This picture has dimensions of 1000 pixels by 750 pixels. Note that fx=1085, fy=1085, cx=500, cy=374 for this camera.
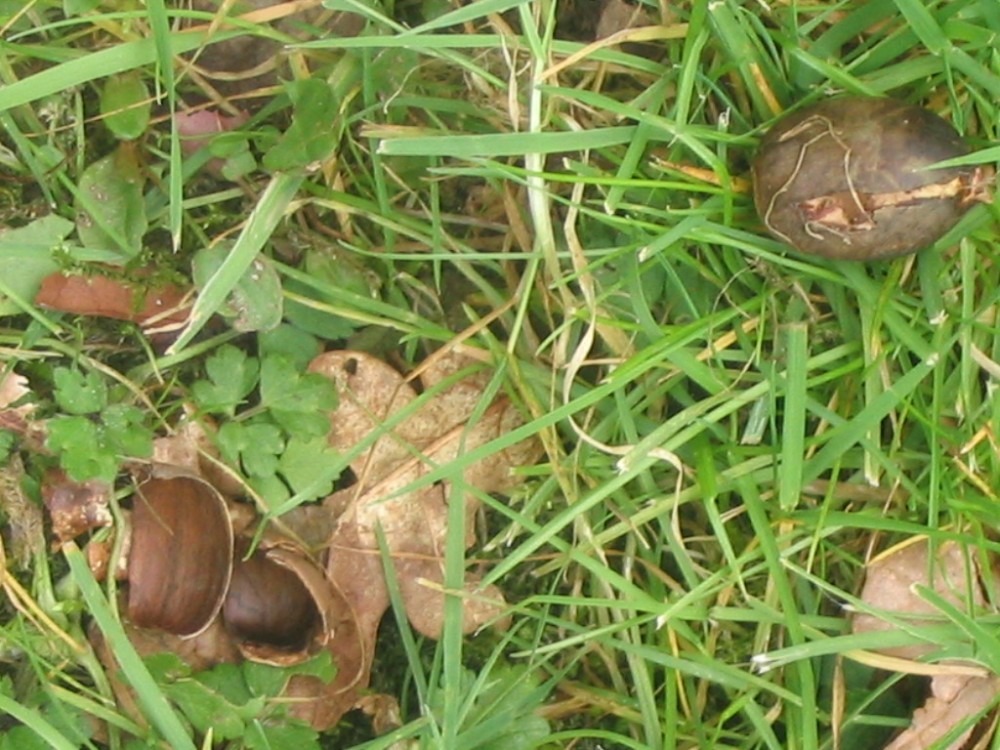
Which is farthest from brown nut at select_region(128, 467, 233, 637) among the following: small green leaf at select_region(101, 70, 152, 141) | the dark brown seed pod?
the dark brown seed pod

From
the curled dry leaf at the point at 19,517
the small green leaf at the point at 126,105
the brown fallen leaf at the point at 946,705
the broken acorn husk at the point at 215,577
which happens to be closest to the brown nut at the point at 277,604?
the broken acorn husk at the point at 215,577

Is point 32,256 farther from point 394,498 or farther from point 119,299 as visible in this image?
point 394,498

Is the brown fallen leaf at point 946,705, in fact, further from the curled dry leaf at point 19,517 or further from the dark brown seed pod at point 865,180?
the curled dry leaf at point 19,517

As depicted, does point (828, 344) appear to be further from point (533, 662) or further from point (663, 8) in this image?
point (533, 662)

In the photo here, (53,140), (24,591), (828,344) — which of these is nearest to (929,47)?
(828,344)

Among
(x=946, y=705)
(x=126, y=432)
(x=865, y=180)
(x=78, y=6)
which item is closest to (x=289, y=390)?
(x=126, y=432)

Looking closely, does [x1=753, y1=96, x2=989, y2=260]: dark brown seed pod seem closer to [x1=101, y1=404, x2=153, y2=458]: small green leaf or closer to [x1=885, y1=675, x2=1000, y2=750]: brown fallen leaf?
[x1=885, y1=675, x2=1000, y2=750]: brown fallen leaf
